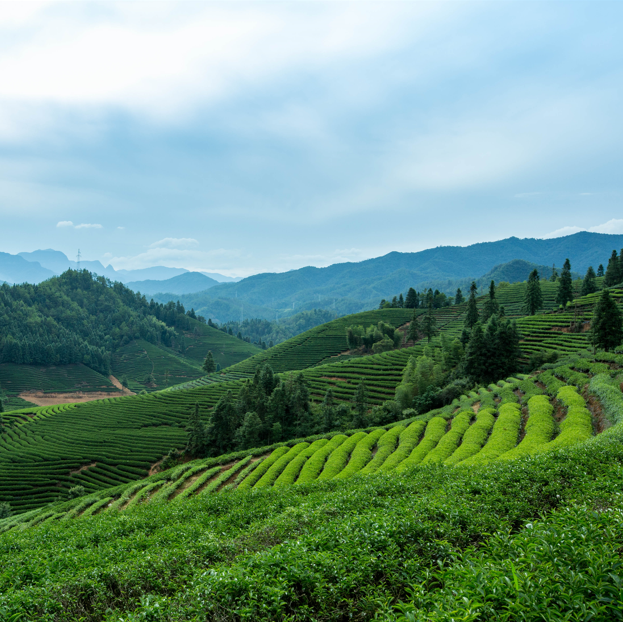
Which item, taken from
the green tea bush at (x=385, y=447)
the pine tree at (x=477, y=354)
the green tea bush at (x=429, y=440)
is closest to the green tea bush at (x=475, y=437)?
the green tea bush at (x=429, y=440)

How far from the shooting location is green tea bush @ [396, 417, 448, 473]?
20906 millimetres

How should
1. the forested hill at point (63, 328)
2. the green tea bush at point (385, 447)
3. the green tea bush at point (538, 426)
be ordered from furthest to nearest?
the forested hill at point (63, 328) → the green tea bush at point (385, 447) → the green tea bush at point (538, 426)

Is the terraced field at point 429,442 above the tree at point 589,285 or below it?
below

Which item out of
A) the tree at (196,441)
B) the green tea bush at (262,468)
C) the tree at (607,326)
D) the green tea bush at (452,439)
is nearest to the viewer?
the green tea bush at (452,439)

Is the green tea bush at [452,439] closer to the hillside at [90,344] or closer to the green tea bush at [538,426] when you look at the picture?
the green tea bush at [538,426]

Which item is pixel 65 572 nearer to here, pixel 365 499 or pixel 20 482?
pixel 365 499

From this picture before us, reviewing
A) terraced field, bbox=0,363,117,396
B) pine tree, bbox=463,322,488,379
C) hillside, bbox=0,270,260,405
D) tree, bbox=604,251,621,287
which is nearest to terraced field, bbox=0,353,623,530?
pine tree, bbox=463,322,488,379

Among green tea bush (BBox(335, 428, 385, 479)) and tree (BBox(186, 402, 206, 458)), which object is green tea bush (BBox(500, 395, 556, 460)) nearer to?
green tea bush (BBox(335, 428, 385, 479))

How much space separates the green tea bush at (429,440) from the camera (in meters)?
20.9

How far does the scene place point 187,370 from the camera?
150 meters

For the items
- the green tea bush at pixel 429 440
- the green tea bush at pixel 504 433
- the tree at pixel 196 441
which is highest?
the green tea bush at pixel 504 433

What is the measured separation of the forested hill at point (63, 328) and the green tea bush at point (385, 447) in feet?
486

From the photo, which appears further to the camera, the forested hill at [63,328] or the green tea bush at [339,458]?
the forested hill at [63,328]

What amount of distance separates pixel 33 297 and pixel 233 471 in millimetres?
214367
